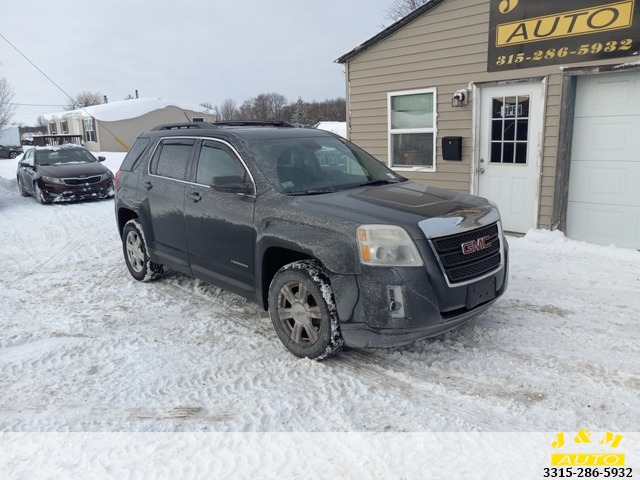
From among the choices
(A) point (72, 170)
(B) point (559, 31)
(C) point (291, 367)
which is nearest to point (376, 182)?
(C) point (291, 367)

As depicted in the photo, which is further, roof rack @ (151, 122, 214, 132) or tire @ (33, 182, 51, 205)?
tire @ (33, 182, 51, 205)

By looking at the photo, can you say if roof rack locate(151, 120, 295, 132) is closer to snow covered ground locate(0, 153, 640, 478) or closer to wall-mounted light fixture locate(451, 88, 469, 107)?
snow covered ground locate(0, 153, 640, 478)

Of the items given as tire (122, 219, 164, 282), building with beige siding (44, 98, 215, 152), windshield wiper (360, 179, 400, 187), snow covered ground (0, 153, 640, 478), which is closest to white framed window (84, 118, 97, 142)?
building with beige siding (44, 98, 215, 152)

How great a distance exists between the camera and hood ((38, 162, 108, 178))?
11.9 metres

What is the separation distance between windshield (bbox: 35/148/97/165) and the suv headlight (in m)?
11.9

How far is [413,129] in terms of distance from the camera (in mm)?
8609

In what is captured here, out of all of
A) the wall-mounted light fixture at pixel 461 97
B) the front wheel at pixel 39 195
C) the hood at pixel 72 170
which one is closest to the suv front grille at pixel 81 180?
the hood at pixel 72 170

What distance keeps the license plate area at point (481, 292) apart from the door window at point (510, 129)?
425 centimetres

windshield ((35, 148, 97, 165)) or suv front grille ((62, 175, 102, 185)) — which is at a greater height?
windshield ((35, 148, 97, 165))

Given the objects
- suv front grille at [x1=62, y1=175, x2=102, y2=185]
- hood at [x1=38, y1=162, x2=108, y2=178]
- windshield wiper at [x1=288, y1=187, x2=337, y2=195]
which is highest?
windshield wiper at [x1=288, y1=187, x2=337, y2=195]

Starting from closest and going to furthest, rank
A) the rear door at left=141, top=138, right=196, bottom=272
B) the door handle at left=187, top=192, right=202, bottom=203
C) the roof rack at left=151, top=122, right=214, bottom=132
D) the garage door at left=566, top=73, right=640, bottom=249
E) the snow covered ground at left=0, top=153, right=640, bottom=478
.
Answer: the snow covered ground at left=0, top=153, right=640, bottom=478
the door handle at left=187, top=192, right=202, bottom=203
the rear door at left=141, top=138, right=196, bottom=272
the roof rack at left=151, top=122, right=214, bottom=132
the garage door at left=566, top=73, right=640, bottom=249

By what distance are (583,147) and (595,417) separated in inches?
194

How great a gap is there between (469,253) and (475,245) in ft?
0.32

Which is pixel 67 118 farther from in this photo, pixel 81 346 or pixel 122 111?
pixel 81 346
